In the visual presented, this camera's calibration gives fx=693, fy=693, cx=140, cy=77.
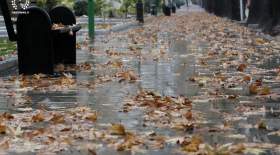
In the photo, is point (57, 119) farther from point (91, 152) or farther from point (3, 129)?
point (91, 152)

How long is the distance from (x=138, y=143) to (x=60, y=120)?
1593 mm

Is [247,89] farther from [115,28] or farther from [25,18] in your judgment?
[115,28]

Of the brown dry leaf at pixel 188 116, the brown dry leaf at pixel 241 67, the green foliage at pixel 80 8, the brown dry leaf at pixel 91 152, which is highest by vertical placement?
the green foliage at pixel 80 8

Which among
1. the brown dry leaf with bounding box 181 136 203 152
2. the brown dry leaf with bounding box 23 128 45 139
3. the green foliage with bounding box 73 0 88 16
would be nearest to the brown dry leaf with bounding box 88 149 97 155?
the brown dry leaf with bounding box 181 136 203 152

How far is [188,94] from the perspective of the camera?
10.0 metres

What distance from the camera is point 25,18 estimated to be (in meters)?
12.4

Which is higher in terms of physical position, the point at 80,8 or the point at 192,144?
the point at 80,8

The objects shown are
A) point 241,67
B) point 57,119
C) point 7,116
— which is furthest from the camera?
point 241,67


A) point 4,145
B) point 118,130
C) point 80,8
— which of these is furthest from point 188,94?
point 80,8

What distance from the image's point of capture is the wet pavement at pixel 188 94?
6.93m

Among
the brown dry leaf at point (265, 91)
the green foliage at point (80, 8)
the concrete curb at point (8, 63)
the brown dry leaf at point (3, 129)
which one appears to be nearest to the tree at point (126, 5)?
the green foliage at point (80, 8)

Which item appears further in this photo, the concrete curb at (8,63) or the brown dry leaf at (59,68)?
the concrete curb at (8,63)

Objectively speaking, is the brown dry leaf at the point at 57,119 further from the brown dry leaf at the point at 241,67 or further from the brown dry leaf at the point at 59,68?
the brown dry leaf at the point at 241,67

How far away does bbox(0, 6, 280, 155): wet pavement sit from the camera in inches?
273
